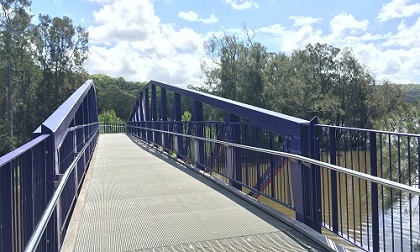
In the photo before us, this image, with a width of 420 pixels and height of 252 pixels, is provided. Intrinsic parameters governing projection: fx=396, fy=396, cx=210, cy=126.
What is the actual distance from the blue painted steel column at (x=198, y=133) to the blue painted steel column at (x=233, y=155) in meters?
1.32

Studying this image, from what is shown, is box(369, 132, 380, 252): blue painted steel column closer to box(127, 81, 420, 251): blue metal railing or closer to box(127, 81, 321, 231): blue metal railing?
box(127, 81, 420, 251): blue metal railing

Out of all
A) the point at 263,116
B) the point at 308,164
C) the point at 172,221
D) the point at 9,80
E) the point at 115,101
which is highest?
the point at 9,80

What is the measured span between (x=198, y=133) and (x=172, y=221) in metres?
4.17

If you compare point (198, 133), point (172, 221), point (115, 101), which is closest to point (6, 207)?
point (172, 221)

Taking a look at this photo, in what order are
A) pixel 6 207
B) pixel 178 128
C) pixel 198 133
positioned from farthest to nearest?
1. pixel 178 128
2. pixel 198 133
3. pixel 6 207

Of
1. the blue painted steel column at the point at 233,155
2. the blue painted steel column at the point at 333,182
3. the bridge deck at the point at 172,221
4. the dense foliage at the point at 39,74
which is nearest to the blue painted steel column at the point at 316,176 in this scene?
the blue painted steel column at the point at 333,182

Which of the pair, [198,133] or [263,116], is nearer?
[263,116]

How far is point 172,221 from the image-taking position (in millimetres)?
4160

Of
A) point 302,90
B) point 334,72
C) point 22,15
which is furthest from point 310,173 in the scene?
point 334,72

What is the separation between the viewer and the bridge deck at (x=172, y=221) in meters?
3.47

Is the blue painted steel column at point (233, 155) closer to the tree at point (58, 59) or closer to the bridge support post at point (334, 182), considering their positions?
the bridge support post at point (334, 182)

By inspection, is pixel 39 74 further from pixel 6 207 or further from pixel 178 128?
pixel 6 207

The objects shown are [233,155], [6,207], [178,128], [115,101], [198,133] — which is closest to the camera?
[6,207]

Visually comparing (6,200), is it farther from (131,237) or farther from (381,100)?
(381,100)
